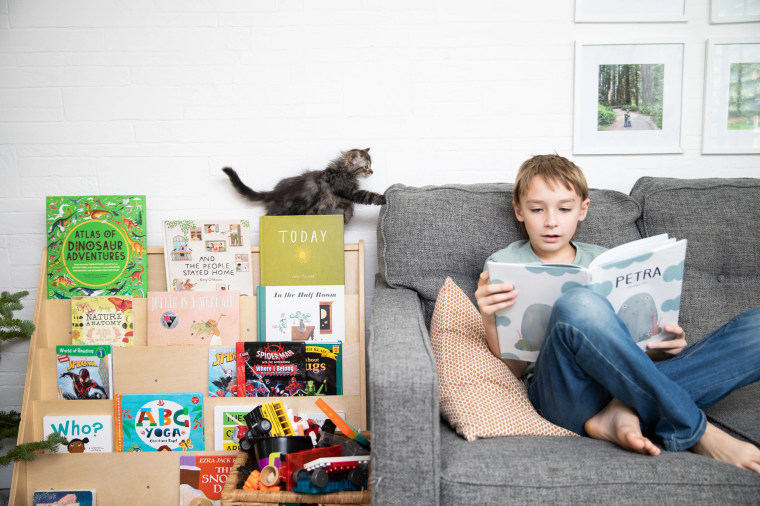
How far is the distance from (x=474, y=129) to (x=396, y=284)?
684mm

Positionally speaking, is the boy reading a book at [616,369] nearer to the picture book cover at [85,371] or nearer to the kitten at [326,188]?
the kitten at [326,188]

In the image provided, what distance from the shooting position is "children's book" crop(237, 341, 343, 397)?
1.58m

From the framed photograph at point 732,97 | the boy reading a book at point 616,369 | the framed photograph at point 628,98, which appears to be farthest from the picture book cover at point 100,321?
the framed photograph at point 732,97

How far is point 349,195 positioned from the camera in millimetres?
1734

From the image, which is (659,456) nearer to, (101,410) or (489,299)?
(489,299)

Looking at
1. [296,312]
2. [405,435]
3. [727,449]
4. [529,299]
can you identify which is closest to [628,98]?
[529,299]

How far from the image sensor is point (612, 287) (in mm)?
1088

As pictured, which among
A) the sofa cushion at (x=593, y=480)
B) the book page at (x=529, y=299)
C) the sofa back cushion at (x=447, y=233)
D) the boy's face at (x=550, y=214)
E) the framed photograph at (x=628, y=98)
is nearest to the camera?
the sofa cushion at (x=593, y=480)

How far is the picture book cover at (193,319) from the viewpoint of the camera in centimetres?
163

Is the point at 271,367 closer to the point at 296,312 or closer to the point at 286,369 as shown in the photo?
the point at 286,369

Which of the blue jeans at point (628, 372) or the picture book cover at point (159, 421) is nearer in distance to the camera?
the blue jeans at point (628, 372)

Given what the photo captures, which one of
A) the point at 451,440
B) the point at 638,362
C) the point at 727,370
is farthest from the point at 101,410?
the point at 727,370

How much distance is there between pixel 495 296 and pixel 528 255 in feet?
1.25

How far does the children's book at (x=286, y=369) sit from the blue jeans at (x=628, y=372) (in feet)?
2.11
